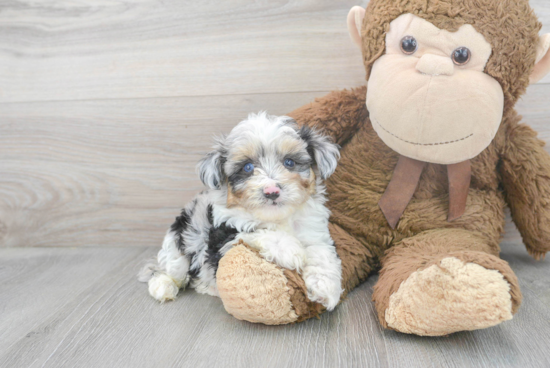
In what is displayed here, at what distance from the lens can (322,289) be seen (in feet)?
4.55

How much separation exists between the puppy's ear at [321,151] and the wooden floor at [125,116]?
0.50 m

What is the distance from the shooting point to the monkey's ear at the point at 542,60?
144 cm

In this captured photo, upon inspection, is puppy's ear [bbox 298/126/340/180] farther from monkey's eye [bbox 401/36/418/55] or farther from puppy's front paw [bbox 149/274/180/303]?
puppy's front paw [bbox 149/274/180/303]

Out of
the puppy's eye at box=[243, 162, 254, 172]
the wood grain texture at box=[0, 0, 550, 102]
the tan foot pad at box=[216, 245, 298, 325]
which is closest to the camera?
the tan foot pad at box=[216, 245, 298, 325]

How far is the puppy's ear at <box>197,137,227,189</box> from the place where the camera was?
1.50 metres

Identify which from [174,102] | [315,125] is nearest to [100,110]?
[174,102]

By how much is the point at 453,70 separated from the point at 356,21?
45 centimetres

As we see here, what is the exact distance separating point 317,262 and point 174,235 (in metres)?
0.63

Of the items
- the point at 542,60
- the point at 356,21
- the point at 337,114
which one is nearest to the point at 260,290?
the point at 337,114

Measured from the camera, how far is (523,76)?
1.44 meters

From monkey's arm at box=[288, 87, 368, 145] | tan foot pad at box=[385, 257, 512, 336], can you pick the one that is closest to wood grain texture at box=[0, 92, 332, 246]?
monkey's arm at box=[288, 87, 368, 145]

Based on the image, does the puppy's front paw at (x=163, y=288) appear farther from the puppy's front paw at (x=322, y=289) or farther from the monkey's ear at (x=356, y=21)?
the monkey's ear at (x=356, y=21)

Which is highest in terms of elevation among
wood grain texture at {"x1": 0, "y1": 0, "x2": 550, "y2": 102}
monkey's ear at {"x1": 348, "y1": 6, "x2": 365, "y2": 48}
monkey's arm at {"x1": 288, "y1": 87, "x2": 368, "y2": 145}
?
monkey's ear at {"x1": 348, "y1": 6, "x2": 365, "y2": 48}

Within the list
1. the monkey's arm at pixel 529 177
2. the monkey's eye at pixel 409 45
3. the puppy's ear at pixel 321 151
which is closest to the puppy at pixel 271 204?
the puppy's ear at pixel 321 151
